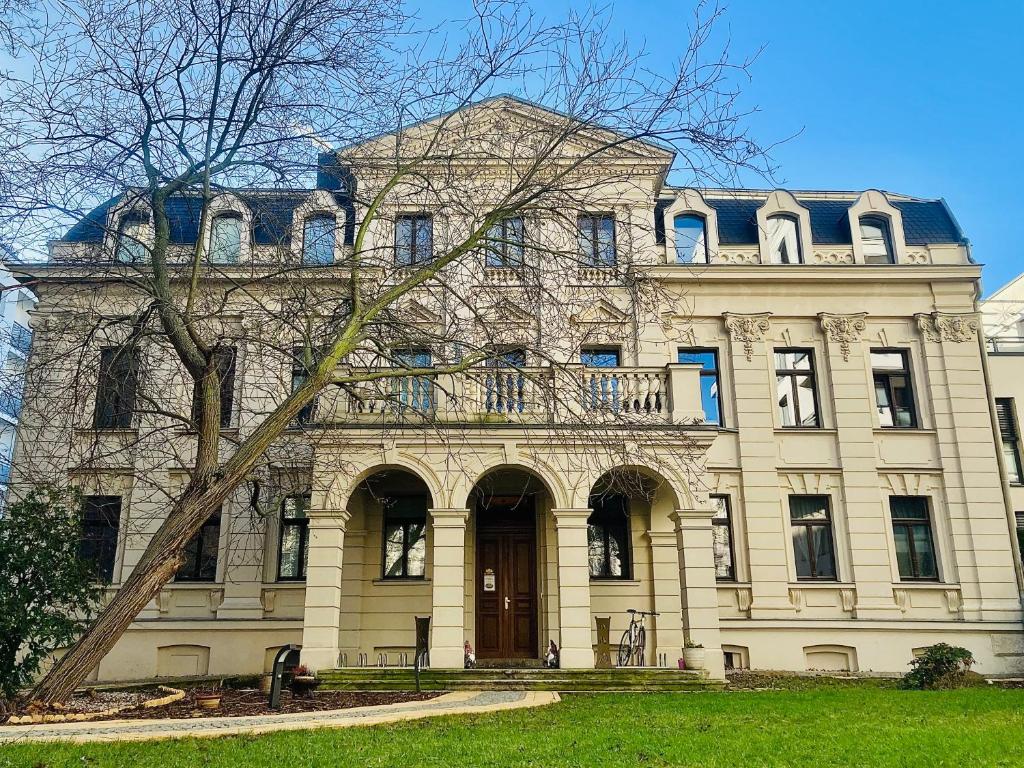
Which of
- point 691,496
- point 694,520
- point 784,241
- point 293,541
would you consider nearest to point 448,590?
point 694,520

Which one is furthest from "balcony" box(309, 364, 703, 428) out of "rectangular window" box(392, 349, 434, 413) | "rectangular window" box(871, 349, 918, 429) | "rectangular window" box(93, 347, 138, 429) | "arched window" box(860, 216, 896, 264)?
"arched window" box(860, 216, 896, 264)

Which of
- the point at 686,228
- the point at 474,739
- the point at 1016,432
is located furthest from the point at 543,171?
the point at 1016,432

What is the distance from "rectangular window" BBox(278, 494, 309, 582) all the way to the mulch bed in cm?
567

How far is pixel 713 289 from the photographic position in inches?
818

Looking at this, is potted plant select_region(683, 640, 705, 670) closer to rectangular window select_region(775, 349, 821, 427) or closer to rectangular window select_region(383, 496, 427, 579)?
rectangular window select_region(383, 496, 427, 579)

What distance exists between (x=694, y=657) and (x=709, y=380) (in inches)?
312

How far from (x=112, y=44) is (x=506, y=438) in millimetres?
8905

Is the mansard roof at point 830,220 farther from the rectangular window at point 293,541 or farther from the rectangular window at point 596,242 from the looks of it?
the rectangular window at point 293,541

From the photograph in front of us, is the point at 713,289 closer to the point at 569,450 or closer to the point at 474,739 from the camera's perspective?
the point at 569,450

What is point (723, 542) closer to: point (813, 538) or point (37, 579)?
point (813, 538)

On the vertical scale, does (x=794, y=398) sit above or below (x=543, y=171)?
below

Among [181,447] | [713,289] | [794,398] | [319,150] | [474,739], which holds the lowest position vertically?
[474,739]

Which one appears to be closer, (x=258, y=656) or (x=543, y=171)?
(x=543, y=171)

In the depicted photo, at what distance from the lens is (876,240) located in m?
21.5
